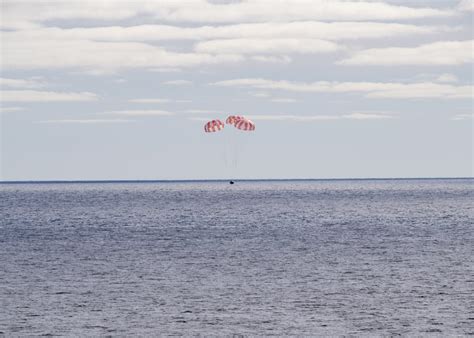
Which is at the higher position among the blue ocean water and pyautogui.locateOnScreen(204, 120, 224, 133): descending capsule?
pyautogui.locateOnScreen(204, 120, 224, 133): descending capsule

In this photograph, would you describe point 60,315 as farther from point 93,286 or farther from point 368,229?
point 368,229

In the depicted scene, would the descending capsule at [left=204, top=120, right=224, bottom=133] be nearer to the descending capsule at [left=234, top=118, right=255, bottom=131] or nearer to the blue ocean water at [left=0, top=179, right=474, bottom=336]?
the descending capsule at [left=234, top=118, right=255, bottom=131]

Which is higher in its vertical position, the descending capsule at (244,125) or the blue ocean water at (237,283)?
the descending capsule at (244,125)

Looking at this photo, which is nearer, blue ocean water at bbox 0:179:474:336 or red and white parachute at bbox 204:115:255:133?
blue ocean water at bbox 0:179:474:336

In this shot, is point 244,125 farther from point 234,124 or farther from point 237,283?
point 237,283

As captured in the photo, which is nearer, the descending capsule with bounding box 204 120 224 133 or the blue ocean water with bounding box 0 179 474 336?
the blue ocean water with bounding box 0 179 474 336

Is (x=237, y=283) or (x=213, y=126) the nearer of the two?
(x=237, y=283)

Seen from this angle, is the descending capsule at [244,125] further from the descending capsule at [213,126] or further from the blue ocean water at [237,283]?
the blue ocean water at [237,283]

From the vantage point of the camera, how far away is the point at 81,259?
190ft

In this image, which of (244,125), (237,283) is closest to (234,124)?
(244,125)

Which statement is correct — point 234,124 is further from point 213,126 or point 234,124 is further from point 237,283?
point 237,283

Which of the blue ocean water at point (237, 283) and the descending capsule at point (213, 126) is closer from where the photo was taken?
the blue ocean water at point (237, 283)

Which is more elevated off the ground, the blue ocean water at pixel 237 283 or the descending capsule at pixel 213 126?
the descending capsule at pixel 213 126

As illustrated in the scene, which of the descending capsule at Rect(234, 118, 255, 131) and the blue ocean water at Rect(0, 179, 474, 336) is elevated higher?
the descending capsule at Rect(234, 118, 255, 131)
